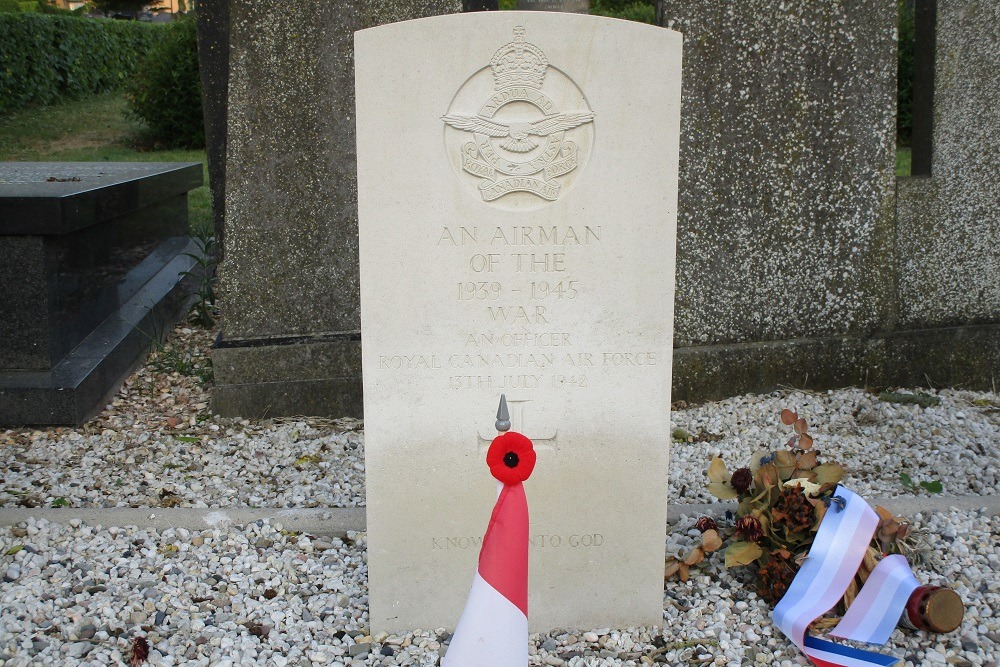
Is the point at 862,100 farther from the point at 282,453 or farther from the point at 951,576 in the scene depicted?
the point at 282,453

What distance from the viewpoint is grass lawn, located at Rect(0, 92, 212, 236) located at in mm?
11578

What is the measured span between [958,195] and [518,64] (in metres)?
3.19

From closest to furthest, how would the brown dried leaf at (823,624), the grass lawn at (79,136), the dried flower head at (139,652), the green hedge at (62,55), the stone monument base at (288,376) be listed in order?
the dried flower head at (139,652) → the brown dried leaf at (823,624) → the stone monument base at (288,376) → the grass lawn at (79,136) → the green hedge at (62,55)

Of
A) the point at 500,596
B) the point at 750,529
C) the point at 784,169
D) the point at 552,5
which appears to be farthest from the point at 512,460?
the point at 552,5

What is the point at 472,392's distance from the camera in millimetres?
2512

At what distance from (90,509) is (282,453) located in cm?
92

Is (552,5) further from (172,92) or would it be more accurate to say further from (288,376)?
(172,92)

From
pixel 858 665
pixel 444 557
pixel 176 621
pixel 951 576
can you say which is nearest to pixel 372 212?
pixel 444 557

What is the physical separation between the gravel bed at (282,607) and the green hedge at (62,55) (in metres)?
13.3

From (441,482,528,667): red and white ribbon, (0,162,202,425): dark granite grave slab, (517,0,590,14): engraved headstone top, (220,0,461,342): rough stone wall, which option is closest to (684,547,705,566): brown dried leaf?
(441,482,528,667): red and white ribbon

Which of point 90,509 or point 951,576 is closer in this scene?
point 951,576

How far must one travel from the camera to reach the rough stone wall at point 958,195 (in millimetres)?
4449

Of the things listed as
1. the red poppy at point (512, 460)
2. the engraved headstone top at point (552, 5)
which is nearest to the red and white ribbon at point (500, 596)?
the red poppy at point (512, 460)

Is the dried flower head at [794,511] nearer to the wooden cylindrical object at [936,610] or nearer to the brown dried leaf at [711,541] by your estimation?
the brown dried leaf at [711,541]
